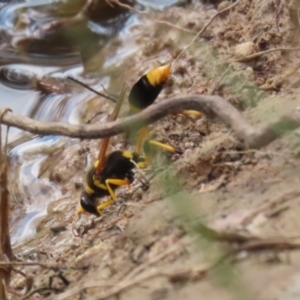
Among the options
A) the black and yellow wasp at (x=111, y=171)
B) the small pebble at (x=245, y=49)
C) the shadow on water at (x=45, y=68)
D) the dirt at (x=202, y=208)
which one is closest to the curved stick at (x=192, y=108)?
the dirt at (x=202, y=208)

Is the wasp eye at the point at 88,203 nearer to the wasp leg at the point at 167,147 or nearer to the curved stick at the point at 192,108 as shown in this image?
the wasp leg at the point at 167,147

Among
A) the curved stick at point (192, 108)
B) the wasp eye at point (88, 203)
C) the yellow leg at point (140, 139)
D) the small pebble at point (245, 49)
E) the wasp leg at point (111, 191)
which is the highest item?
the curved stick at point (192, 108)

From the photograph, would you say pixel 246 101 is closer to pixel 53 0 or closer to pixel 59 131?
pixel 59 131

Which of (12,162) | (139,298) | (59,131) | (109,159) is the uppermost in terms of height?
(59,131)

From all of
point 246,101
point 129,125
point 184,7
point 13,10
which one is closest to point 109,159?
point 246,101

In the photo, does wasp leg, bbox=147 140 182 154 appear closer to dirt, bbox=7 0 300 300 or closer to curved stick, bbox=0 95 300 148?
dirt, bbox=7 0 300 300

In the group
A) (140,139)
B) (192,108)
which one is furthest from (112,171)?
(192,108)

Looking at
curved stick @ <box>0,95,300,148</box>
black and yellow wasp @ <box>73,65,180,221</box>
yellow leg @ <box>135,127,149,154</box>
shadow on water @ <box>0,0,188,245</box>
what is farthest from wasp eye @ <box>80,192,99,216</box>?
curved stick @ <box>0,95,300,148</box>
